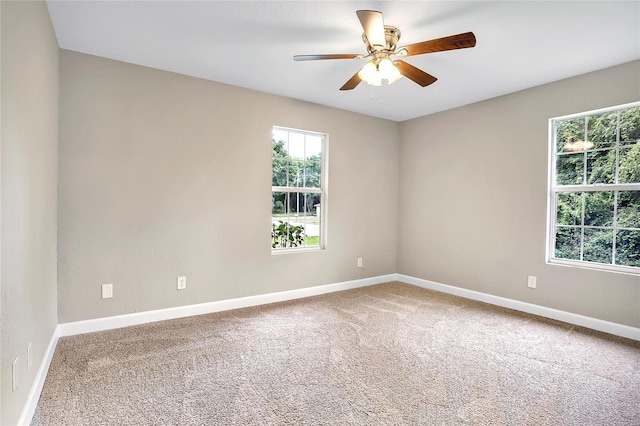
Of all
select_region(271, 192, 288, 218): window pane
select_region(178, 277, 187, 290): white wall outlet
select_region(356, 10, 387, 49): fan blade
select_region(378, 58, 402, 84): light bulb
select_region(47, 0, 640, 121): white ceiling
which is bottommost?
select_region(178, 277, 187, 290): white wall outlet

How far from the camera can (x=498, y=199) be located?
13.6 feet

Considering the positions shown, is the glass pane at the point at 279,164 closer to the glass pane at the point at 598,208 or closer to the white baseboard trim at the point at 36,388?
the white baseboard trim at the point at 36,388

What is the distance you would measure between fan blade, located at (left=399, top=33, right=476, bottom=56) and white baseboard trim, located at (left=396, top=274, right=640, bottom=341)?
2.90 metres

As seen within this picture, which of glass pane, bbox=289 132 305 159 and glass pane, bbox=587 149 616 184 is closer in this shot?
glass pane, bbox=587 149 616 184

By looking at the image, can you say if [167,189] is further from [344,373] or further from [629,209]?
[629,209]

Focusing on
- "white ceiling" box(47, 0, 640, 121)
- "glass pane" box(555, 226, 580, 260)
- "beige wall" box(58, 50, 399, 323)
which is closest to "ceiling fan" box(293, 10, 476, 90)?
"white ceiling" box(47, 0, 640, 121)

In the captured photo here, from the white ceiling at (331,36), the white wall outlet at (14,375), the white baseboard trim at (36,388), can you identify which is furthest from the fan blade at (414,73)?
the white baseboard trim at (36,388)

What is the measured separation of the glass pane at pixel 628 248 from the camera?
10.5ft

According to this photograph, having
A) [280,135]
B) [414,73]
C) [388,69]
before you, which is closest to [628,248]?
[414,73]

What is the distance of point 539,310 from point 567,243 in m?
0.76

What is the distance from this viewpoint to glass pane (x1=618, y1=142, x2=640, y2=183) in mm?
3164

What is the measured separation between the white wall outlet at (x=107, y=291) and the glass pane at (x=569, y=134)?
15.2 feet

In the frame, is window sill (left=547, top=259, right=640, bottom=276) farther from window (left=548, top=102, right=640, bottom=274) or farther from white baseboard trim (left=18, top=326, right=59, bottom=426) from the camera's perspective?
white baseboard trim (left=18, top=326, right=59, bottom=426)

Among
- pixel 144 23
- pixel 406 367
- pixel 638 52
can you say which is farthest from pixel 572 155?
pixel 144 23
